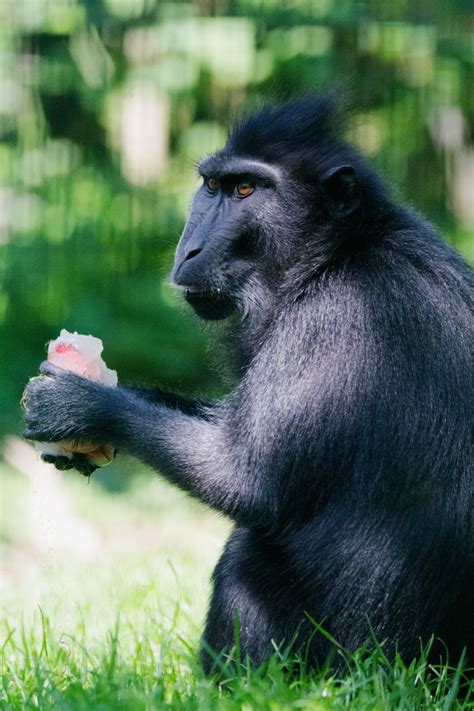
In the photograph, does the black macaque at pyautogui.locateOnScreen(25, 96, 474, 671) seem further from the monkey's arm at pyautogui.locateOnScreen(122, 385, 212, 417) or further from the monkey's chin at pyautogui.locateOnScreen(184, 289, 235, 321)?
the monkey's arm at pyautogui.locateOnScreen(122, 385, 212, 417)

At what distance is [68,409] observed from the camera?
4586mm

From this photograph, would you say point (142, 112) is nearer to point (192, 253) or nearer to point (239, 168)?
point (239, 168)

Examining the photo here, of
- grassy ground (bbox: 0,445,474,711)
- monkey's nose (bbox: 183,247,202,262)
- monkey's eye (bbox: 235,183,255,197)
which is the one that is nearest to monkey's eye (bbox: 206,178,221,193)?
monkey's eye (bbox: 235,183,255,197)

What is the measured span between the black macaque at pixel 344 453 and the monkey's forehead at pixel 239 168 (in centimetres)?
50

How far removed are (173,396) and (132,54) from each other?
29.3 feet

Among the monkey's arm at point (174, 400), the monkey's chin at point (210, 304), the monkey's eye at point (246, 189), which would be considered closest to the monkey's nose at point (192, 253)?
the monkey's chin at point (210, 304)

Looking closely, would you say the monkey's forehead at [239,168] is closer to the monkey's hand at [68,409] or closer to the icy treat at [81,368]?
the icy treat at [81,368]

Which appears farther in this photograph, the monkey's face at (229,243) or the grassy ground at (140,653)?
the monkey's face at (229,243)

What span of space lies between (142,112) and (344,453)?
10255 mm

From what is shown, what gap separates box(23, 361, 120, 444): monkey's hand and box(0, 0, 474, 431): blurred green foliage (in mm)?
8126

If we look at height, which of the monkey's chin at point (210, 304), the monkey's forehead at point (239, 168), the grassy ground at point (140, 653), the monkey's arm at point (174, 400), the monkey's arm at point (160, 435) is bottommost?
the grassy ground at point (140, 653)

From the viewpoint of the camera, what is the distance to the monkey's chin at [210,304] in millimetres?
4844

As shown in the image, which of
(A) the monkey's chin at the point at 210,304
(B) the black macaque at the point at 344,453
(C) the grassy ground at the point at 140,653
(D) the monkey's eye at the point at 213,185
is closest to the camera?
(C) the grassy ground at the point at 140,653

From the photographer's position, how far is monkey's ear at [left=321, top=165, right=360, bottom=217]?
471 centimetres
